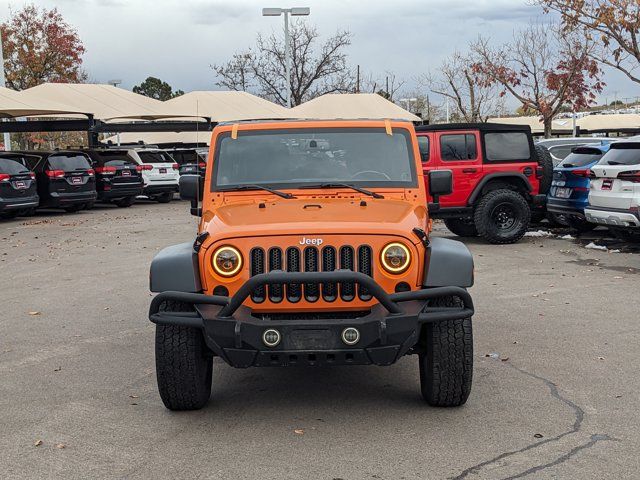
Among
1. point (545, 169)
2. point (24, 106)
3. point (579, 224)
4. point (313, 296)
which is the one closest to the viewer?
point (313, 296)

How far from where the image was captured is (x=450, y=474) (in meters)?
4.29

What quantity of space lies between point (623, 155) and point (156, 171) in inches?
672

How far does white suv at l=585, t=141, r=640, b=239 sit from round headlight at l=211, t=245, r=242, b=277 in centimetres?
843

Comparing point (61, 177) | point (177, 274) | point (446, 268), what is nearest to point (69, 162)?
point (61, 177)

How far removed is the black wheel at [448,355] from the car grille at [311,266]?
50 cm

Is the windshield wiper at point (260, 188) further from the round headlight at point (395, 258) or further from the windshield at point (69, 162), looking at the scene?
the windshield at point (69, 162)

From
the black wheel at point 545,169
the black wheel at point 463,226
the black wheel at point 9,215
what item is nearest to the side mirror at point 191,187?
the black wheel at point 545,169

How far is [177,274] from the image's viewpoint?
510 centimetres

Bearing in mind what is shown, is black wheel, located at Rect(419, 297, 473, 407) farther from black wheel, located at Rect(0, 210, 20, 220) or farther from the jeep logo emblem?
black wheel, located at Rect(0, 210, 20, 220)

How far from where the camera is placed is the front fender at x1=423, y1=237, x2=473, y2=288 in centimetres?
503

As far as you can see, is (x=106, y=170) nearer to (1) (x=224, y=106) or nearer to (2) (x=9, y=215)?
(2) (x=9, y=215)

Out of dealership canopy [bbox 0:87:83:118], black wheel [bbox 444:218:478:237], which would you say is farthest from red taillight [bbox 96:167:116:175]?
black wheel [bbox 444:218:478:237]

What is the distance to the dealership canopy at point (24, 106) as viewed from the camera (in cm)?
2480

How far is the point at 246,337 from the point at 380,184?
183 centimetres
